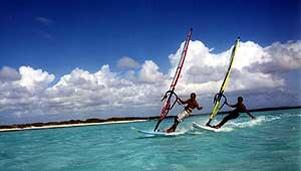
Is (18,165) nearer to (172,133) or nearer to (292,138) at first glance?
(172,133)

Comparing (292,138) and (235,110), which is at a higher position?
(235,110)

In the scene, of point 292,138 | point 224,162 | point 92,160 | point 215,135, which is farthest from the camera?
point 215,135

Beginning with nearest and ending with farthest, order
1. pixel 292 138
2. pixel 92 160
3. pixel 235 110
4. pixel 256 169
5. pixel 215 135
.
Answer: pixel 256 169 < pixel 92 160 < pixel 292 138 < pixel 235 110 < pixel 215 135

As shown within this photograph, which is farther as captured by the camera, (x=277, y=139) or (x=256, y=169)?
(x=277, y=139)

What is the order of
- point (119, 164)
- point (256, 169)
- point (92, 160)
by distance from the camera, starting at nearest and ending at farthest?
point (256, 169), point (119, 164), point (92, 160)

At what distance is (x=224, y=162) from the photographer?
7168 millimetres

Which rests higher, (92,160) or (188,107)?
(188,107)

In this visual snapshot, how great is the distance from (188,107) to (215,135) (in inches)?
50.6

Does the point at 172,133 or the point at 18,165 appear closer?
the point at 18,165

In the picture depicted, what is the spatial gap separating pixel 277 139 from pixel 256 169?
3.63 m

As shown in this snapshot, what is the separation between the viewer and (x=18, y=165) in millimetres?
9094

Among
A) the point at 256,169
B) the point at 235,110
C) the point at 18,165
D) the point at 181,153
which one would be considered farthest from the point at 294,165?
the point at 18,165

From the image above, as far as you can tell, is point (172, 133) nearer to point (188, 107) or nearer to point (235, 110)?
point (188, 107)

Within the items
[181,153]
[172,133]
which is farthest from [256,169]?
[172,133]
